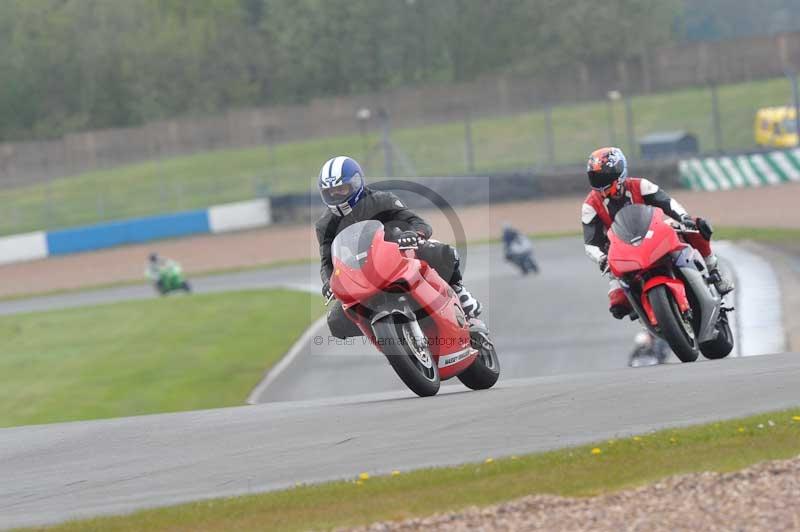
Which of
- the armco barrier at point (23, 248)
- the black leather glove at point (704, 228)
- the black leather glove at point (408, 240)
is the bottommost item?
the armco barrier at point (23, 248)

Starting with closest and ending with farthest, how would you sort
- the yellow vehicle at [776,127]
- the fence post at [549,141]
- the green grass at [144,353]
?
the green grass at [144,353] < the yellow vehicle at [776,127] < the fence post at [549,141]

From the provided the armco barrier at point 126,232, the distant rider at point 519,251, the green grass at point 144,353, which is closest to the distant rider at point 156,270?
the green grass at point 144,353

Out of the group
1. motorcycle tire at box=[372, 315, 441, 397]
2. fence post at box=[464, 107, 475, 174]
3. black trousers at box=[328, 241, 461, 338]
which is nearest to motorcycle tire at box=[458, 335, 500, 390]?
black trousers at box=[328, 241, 461, 338]

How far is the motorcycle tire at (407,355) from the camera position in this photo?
9250 mm

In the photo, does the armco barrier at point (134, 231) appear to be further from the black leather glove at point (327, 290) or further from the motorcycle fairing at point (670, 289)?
the black leather glove at point (327, 290)

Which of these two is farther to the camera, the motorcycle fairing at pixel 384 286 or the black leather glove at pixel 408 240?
the black leather glove at pixel 408 240

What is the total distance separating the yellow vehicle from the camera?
41.5m

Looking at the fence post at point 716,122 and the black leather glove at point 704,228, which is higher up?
the black leather glove at point 704,228

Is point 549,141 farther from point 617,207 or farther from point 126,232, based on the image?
point 617,207

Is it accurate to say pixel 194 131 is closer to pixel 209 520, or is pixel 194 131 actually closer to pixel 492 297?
pixel 492 297

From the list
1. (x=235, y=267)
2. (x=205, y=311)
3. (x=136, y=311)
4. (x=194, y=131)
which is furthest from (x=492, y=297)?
(x=194, y=131)

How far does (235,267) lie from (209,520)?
3338 cm

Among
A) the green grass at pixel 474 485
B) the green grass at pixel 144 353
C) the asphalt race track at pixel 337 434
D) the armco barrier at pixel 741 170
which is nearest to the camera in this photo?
the green grass at pixel 474 485

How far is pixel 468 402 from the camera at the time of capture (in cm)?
923
